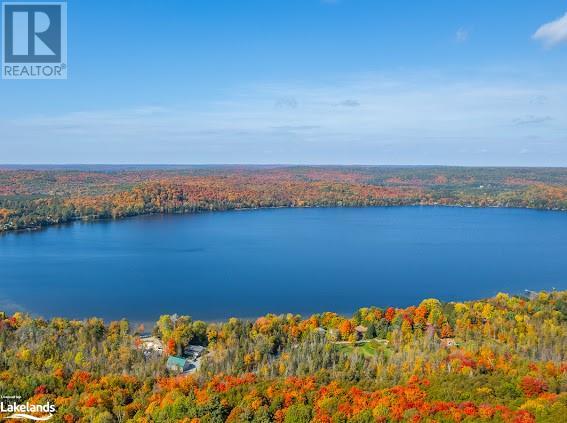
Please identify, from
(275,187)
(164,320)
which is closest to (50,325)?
(164,320)

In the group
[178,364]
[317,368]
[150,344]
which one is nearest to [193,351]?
[178,364]

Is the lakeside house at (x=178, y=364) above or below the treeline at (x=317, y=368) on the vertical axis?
below

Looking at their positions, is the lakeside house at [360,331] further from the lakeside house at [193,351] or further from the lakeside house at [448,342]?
the lakeside house at [193,351]

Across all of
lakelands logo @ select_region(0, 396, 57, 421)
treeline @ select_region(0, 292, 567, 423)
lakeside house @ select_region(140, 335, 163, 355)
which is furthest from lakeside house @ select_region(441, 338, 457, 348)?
lakelands logo @ select_region(0, 396, 57, 421)

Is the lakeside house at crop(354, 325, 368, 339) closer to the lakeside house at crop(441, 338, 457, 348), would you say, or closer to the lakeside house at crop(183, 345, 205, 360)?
the lakeside house at crop(441, 338, 457, 348)

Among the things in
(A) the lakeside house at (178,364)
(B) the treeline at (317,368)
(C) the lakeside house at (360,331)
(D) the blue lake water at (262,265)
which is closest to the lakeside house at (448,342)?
(B) the treeline at (317,368)

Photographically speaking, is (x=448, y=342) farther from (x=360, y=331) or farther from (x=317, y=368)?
(x=317, y=368)

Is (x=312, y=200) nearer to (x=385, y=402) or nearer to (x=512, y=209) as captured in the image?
(x=512, y=209)
